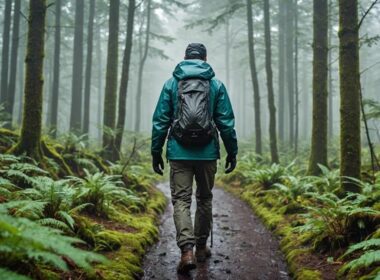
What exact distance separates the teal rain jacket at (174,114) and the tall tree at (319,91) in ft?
19.1

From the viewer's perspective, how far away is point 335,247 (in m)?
4.97

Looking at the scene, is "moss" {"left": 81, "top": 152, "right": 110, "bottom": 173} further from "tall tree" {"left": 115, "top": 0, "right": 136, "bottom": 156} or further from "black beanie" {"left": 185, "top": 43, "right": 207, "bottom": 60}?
"black beanie" {"left": 185, "top": 43, "right": 207, "bottom": 60}

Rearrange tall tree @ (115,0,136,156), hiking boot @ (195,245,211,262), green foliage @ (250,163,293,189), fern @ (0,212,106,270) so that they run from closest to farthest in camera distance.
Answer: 1. fern @ (0,212,106,270)
2. hiking boot @ (195,245,211,262)
3. green foliage @ (250,163,293,189)
4. tall tree @ (115,0,136,156)

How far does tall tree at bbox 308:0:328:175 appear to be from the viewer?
10.1 meters

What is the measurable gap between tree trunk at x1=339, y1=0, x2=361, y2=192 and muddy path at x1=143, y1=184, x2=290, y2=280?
1.93 m

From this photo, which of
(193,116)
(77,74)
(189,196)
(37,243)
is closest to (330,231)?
(189,196)

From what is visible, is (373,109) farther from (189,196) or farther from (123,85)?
(189,196)

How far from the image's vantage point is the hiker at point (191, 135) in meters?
4.67

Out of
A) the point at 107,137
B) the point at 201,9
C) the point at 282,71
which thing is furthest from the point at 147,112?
the point at 107,137

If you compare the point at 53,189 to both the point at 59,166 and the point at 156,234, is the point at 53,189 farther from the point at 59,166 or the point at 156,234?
the point at 59,166

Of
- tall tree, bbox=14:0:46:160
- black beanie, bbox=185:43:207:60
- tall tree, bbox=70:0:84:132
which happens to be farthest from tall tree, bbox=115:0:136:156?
tall tree, bbox=70:0:84:132

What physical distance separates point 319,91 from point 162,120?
21.9ft

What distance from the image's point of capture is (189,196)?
488 centimetres

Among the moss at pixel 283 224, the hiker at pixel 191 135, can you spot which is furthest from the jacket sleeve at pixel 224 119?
the moss at pixel 283 224
